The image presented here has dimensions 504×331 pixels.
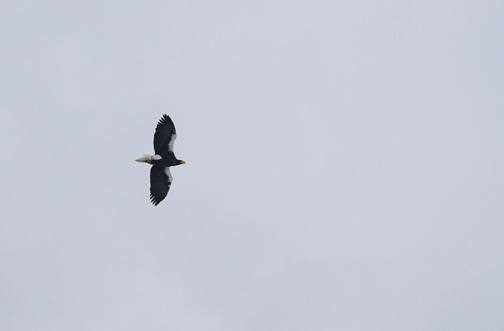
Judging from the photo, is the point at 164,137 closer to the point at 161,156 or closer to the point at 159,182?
the point at 161,156

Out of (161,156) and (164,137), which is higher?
(164,137)

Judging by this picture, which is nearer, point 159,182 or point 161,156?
point 161,156

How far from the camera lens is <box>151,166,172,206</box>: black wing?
83.4 m

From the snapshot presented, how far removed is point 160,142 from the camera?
82.6 metres

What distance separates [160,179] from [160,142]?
13.2 ft

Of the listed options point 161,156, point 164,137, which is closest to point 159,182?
point 161,156

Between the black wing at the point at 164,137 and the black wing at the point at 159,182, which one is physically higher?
the black wing at the point at 164,137

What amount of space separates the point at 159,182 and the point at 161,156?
305 centimetres

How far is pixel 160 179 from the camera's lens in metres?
83.9

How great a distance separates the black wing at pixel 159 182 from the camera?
83.4 metres

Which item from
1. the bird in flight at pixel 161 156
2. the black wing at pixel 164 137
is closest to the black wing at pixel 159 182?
the bird in flight at pixel 161 156

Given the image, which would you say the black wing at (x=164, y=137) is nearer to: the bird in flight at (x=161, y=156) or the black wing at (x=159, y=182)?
the bird in flight at (x=161, y=156)

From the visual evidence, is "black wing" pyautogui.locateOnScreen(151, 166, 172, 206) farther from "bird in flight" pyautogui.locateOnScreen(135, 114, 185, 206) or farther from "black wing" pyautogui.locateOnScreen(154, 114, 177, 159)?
"black wing" pyautogui.locateOnScreen(154, 114, 177, 159)

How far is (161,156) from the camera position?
82.4 m
